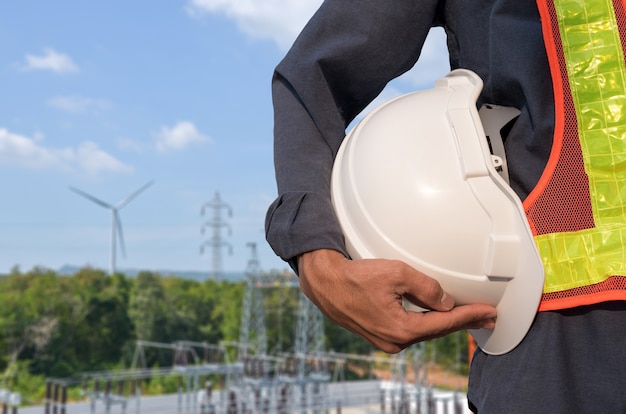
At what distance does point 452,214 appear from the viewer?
584mm

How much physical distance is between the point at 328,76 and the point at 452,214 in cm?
20

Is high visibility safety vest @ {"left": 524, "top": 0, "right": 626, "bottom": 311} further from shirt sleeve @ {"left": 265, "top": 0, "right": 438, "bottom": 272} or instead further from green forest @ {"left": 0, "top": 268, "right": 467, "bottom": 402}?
green forest @ {"left": 0, "top": 268, "right": 467, "bottom": 402}

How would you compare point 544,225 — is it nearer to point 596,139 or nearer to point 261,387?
point 596,139

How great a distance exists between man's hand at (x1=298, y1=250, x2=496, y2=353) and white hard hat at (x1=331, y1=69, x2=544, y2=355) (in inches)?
0.7

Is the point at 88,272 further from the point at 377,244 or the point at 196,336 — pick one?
the point at 377,244

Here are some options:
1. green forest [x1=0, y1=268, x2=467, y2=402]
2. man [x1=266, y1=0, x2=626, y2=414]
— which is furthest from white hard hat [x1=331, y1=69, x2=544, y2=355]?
green forest [x1=0, y1=268, x2=467, y2=402]

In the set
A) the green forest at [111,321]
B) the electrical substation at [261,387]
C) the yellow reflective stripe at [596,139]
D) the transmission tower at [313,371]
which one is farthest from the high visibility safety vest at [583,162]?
the green forest at [111,321]

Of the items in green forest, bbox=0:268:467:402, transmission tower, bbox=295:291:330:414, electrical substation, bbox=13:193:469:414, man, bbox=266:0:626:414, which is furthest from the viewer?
green forest, bbox=0:268:467:402

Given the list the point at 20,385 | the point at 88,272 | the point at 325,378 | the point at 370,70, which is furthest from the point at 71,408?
the point at 370,70

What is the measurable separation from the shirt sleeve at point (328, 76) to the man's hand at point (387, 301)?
55mm

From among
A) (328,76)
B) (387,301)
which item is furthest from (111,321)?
(387,301)

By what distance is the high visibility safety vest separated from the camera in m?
0.56

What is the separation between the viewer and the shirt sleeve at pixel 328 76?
673 millimetres

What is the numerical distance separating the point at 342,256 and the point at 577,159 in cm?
19
